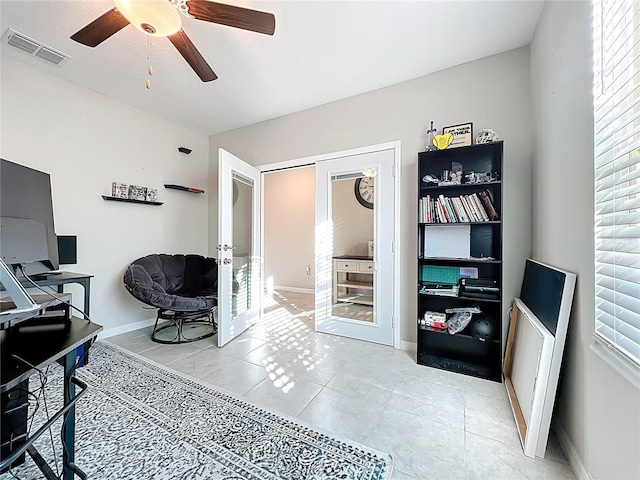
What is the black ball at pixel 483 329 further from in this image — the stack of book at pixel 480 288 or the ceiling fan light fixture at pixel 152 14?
the ceiling fan light fixture at pixel 152 14

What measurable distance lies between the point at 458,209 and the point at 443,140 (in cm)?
61

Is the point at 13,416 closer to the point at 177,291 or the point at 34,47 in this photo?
the point at 177,291

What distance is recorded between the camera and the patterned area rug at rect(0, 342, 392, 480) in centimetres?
123

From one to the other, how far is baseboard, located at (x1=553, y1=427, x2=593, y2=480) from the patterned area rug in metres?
0.83

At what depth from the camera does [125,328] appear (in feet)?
10.2

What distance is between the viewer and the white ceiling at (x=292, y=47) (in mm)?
1809

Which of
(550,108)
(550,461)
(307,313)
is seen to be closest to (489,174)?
(550,108)

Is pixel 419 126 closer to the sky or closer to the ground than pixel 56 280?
closer to the sky

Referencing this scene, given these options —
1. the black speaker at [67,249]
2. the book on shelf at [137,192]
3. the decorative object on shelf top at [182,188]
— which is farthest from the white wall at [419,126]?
the black speaker at [67,249]

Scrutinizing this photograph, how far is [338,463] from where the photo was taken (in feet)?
4.18

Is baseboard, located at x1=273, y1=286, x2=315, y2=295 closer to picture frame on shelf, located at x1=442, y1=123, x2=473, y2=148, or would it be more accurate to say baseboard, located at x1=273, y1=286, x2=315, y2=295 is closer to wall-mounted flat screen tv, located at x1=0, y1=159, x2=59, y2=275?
picture frame on shelf, located at x1=442, y1=123, x2=473, y2=148

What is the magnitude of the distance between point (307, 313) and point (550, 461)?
288 centimetres

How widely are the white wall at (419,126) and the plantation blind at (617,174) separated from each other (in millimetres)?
1088

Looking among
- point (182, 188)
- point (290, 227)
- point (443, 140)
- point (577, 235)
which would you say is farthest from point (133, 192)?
point (577, 235)
